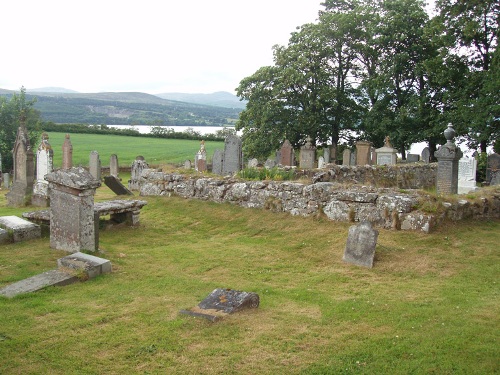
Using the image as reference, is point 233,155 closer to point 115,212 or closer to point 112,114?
point 115,212

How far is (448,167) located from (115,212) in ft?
32.1

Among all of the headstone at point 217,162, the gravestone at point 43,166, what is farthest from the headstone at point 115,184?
the headstone at point 217,162

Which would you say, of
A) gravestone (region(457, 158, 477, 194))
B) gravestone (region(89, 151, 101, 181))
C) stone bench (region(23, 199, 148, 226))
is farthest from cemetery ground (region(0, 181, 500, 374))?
gravestone (region(89, 151, 101, 181))

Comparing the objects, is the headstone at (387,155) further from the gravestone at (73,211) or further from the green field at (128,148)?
the green field at (128,148)

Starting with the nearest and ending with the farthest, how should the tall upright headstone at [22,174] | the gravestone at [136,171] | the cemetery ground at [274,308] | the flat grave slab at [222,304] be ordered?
the cemetery ground at [274,308], the flat grave slab at [222,304], the tall upright headstone at [22,174], the gravestone at [136,171]

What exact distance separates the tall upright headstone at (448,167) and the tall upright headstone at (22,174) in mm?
13885

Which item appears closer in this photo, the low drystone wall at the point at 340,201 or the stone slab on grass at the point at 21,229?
the stone slab on grass at the point at 21,229

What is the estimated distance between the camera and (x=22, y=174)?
55.7 ft

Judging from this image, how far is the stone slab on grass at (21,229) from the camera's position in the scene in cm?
959

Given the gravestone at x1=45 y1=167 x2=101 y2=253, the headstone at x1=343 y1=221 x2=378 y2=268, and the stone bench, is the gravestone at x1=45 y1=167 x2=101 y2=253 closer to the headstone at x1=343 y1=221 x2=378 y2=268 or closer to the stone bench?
the stone bench

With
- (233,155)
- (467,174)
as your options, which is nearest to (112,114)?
(233,155)

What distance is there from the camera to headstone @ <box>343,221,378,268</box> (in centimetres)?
845

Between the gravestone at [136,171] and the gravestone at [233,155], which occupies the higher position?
the gravestone at [233,155]

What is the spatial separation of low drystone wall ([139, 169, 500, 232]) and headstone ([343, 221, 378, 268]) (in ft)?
5.44
